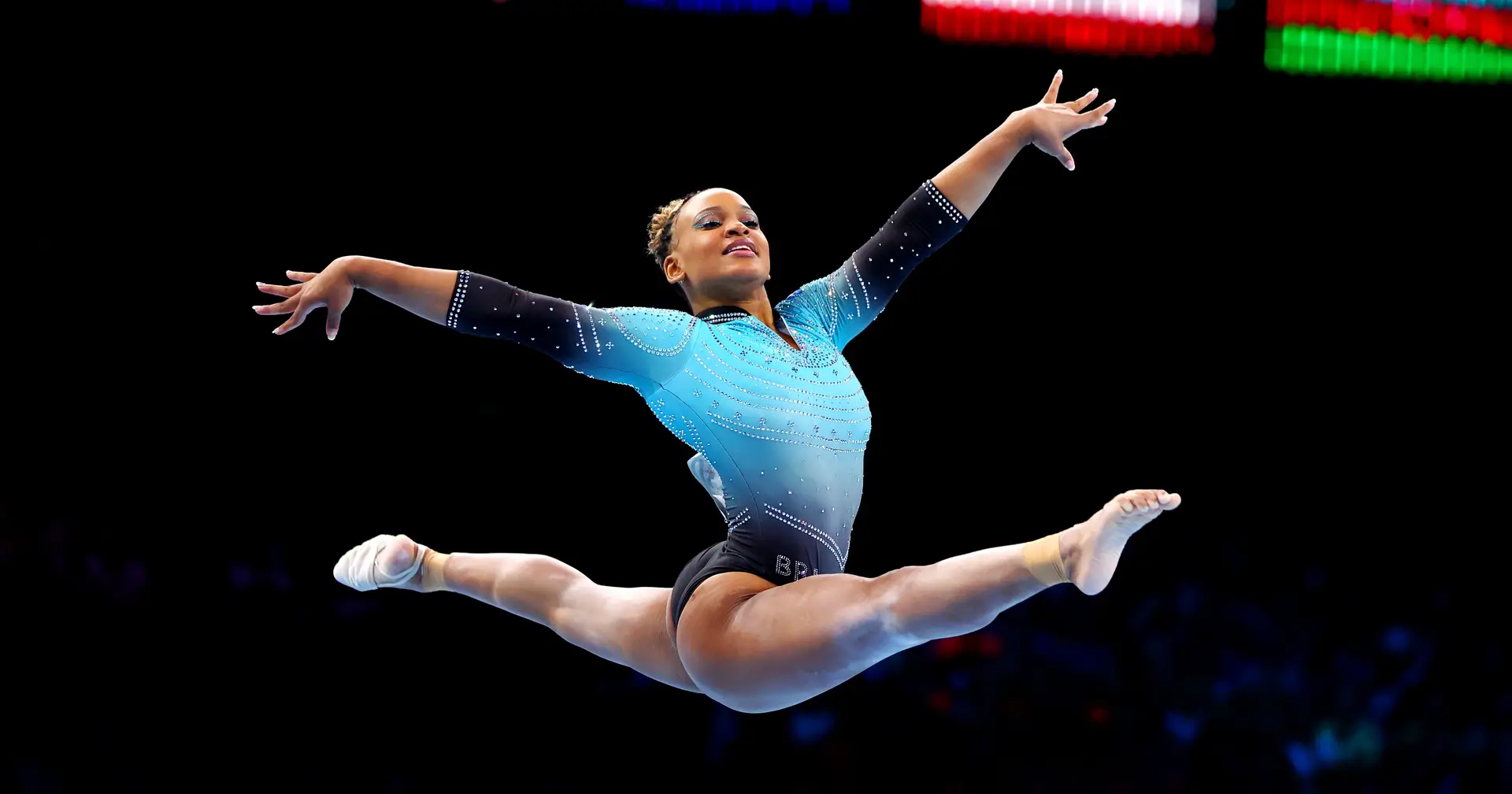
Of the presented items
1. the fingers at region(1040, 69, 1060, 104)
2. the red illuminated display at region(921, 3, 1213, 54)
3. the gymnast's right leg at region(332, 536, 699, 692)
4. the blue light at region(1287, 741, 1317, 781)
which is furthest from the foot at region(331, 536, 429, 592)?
the blue light at region(1287, 741, 1317, 781)

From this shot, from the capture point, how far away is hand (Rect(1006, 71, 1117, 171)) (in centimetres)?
305

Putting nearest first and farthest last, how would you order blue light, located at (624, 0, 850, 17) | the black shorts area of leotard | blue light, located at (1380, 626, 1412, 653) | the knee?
1. the knee
2. the black shorts area of leotard
3. blue light, located at (624, 0, 850, 17)
4. blue light, located at (1380, 626, 1412, 653)

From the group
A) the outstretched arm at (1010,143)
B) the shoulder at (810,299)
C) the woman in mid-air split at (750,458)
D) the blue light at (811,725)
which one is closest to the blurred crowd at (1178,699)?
the blue light at (811,725)

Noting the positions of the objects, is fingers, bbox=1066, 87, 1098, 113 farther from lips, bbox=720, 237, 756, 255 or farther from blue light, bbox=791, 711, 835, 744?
blue light, bbox=791, 711, 835, 744

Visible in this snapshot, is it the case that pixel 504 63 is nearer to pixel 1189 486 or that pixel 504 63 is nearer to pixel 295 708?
pixel 295 708

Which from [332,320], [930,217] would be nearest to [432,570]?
[332,320]

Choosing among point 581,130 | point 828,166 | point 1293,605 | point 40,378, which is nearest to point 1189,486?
point 1293,605

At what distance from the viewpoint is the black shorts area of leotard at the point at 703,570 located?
259cm

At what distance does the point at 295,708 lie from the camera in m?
3.89

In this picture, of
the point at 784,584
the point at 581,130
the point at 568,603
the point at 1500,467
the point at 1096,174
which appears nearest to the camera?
the point at 784,584

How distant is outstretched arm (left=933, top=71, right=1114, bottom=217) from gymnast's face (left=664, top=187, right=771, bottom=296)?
0.46 metres

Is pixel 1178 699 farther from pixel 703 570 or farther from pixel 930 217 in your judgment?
pixel 703 570

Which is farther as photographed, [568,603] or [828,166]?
[828,166]

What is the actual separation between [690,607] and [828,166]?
2137 millimetres
